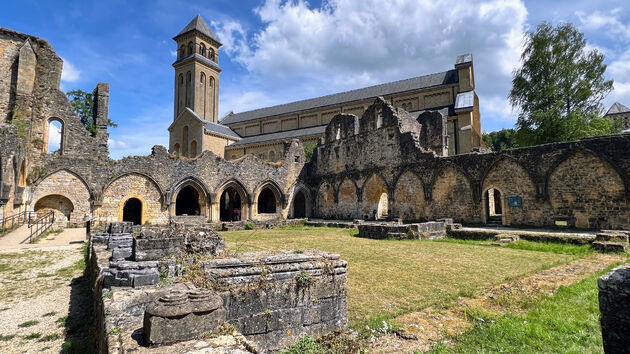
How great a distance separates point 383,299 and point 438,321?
3.20 ft

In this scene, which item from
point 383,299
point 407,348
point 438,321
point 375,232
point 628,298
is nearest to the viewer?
point 628,298

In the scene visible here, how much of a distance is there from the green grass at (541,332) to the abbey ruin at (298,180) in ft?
4.79

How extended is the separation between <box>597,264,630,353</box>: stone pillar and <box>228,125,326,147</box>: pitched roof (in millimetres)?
32356

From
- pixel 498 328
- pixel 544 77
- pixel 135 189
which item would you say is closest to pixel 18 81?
pixel 135 189

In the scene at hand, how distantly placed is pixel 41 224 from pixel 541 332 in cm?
1819

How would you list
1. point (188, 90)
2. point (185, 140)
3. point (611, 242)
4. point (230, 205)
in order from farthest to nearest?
point (188, 90) → point (185, 140) → point (230, 205) → point (611, 242)

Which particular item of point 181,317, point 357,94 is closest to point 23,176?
point 181,317

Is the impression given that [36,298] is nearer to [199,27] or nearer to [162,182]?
[162,182]

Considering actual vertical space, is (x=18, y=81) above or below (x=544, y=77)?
below

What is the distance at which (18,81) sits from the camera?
16719 mm

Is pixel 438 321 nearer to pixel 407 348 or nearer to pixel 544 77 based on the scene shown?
pixel 407 348

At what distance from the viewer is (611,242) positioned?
8836mm

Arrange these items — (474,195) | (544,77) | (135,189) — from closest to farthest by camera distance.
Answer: (474,195)
(135,189)
(544,77)

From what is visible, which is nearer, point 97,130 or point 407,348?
point 407,348
